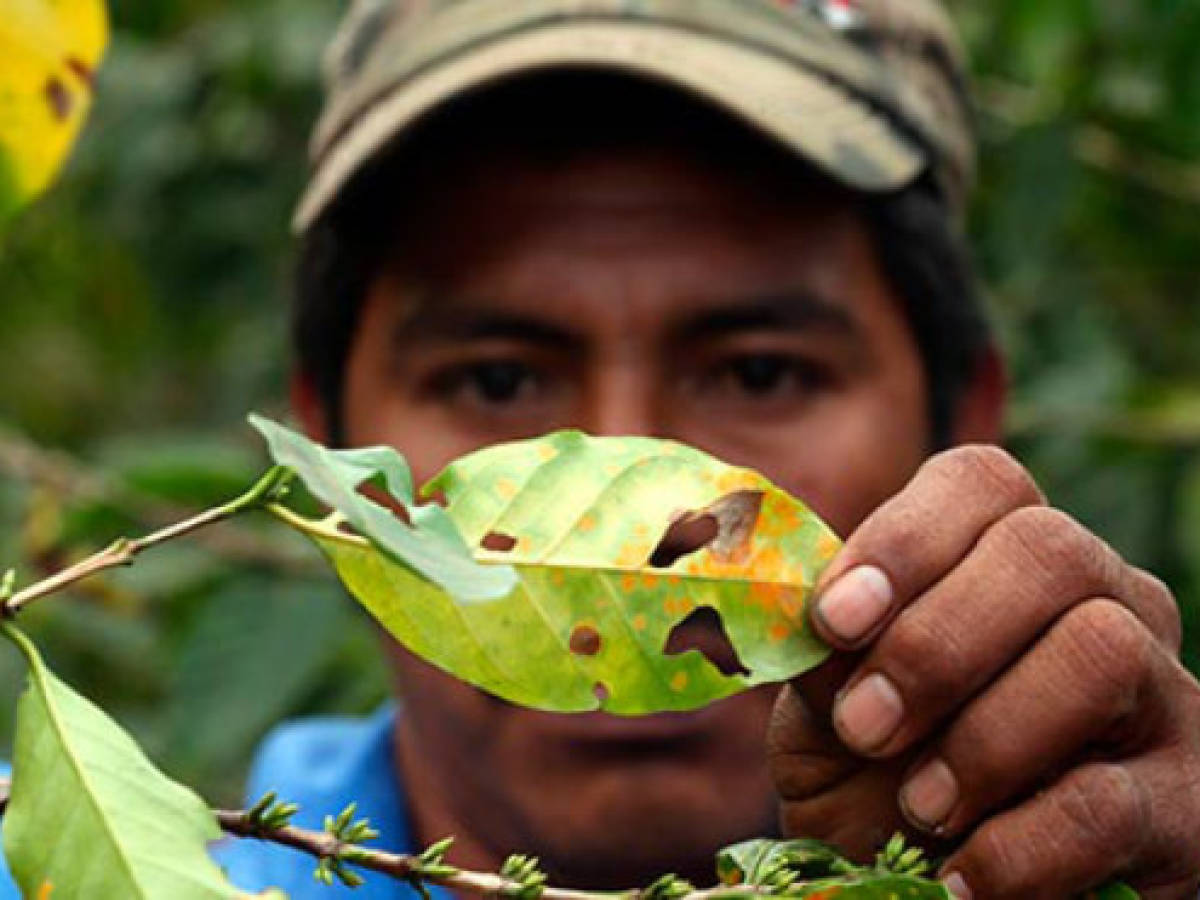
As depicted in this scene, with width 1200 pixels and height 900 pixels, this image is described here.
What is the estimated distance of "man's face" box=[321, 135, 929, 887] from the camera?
1.48 metres

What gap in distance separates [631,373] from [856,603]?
2.70ft

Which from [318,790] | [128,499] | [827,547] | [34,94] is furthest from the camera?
[128,499]

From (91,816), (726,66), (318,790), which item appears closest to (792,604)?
(91,816)

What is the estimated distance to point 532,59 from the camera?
1.66 m

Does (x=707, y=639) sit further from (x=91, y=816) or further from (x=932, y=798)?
(x=91, y=816)

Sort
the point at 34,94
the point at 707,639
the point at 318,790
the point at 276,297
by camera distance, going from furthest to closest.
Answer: the point at 276,297 < the point at 318,790 < the point at 707,639 < the point at 34,94

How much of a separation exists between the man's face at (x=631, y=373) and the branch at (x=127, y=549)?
2.73 feet

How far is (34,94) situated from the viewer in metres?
0.88

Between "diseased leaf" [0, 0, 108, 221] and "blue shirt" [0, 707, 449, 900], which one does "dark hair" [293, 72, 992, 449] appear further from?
"diseased leaf" [0, 0, 108, 221]

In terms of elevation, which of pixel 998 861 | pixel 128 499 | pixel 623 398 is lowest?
pixel 128 499

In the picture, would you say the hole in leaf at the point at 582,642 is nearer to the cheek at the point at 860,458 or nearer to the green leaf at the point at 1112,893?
the green leaf at the point at 1112,893

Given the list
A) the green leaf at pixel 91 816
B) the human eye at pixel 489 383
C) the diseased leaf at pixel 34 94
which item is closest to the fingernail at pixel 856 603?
the green leaf at pixel 91 816

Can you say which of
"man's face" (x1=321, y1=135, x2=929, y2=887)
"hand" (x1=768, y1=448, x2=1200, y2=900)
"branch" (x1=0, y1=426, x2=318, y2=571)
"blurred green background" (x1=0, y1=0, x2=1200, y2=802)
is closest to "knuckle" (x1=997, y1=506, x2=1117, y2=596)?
"hand" (x1=768, y1=448, x2=1200, y2=900)

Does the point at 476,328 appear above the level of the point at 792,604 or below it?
below
